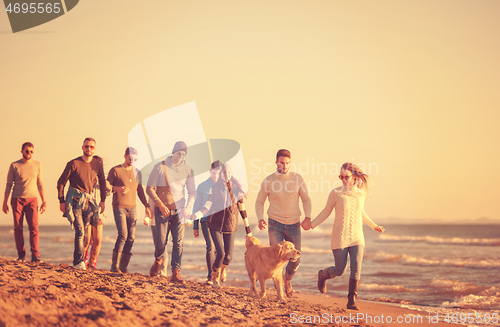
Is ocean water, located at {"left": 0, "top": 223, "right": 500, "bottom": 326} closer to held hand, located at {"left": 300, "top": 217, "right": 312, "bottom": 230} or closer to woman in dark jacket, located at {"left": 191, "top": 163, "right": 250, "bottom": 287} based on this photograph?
held hand, located at {"left": 300, "top": 217, "right": 312, "bottom": 230}

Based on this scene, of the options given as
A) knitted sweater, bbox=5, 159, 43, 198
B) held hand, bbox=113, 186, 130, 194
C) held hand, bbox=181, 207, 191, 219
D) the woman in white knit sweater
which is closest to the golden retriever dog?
the woman in white knit sweater

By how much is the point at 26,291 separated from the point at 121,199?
3.08m

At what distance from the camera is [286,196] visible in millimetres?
7023

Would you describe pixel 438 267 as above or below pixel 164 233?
below

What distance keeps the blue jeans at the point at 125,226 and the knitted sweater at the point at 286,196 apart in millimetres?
2645

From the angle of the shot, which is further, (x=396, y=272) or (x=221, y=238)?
(x=396, y=272)

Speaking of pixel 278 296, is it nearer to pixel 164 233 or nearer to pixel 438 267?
pixel 164 233

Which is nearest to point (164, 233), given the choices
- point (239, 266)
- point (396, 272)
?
point (239, 266)

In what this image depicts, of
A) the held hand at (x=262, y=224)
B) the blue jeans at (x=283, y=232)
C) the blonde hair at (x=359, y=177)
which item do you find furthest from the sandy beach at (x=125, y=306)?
the blonde hair at (x=359, y=177)

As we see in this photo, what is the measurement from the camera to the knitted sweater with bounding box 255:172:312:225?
702 cm

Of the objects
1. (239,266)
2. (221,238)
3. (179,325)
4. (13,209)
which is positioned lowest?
(239,266)

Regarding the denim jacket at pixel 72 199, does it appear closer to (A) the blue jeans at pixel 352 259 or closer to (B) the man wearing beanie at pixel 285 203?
(B) the man wearing beanie at pixel 285 203

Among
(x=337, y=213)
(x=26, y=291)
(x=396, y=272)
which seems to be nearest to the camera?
(x=26, y=291)

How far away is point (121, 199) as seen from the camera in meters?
7.66
